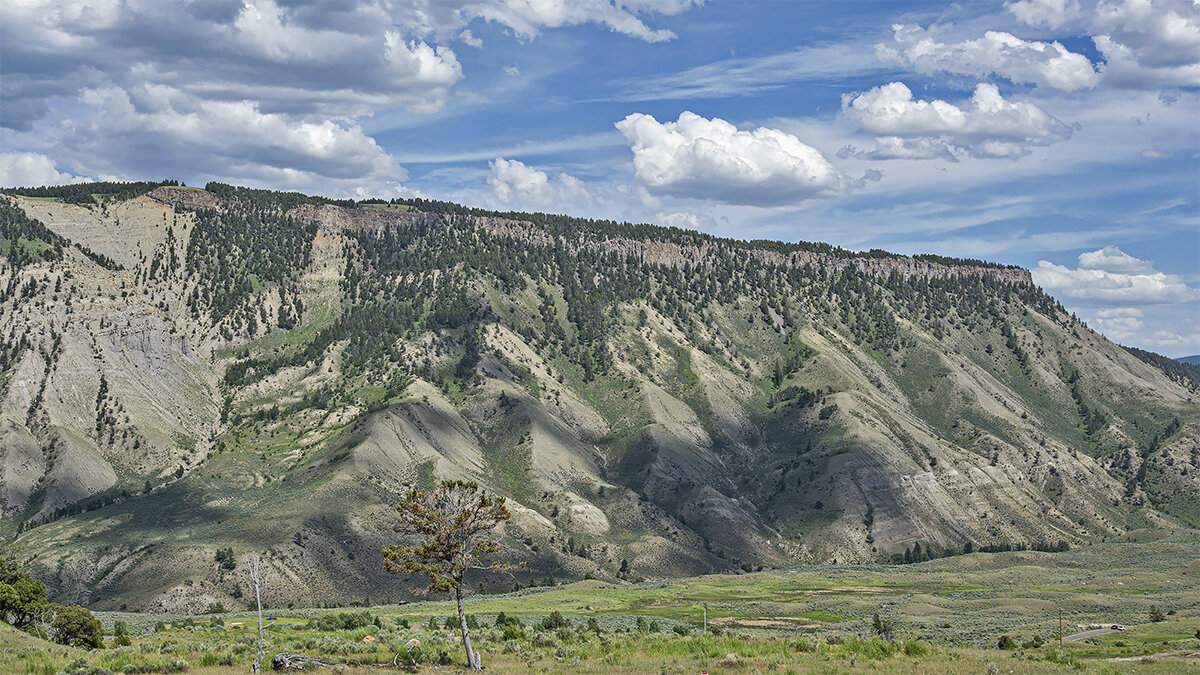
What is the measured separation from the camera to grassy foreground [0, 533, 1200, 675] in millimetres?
54344

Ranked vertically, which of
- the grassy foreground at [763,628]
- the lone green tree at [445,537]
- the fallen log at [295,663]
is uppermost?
the lone green tree at [445,537]

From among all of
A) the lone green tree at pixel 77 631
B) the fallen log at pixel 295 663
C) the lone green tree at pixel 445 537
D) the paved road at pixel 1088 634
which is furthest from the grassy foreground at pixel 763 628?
the lone green tree at pixel 445 537

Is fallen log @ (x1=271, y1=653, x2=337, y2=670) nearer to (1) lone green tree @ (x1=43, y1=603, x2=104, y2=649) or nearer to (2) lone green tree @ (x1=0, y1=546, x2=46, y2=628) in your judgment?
(1) lone green tree @ (x1=43, y1=603, x2=104, y2=649)

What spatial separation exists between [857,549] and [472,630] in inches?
5125

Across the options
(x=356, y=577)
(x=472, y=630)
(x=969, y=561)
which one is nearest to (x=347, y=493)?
(x=356, y=577)

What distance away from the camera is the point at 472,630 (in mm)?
77438

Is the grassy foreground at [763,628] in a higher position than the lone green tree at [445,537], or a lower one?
lower

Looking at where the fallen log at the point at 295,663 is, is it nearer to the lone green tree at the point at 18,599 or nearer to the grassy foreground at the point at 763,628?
the grassy foreground at the point at 763,628

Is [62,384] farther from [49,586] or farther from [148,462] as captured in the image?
[49,586]

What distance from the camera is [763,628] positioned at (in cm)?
9638

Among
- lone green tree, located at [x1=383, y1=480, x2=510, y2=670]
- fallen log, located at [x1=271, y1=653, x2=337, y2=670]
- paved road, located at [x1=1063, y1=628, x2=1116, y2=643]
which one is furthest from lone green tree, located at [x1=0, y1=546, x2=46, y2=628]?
paved road, located at [x1=1063, y1=628, x2=1116, y2=643]

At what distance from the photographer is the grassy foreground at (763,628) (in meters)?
54.3

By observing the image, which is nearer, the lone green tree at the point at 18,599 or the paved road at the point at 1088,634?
the lone green tree at the point at 18,599

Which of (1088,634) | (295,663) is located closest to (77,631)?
(295,663)
